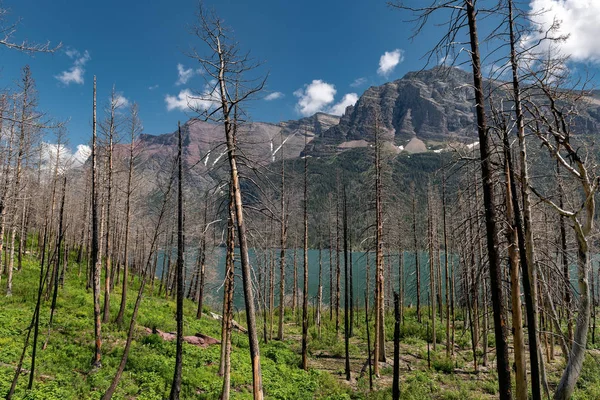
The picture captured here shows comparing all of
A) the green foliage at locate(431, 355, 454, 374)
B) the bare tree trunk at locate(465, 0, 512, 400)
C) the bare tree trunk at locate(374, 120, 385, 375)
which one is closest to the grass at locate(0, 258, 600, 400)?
the green foliage at locate(431, 355, 454, 374)

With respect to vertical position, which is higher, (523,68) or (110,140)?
(110,140)

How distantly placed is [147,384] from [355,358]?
1357cm

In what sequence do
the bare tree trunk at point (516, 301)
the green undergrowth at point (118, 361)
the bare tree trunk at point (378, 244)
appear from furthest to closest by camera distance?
the bare tree trunk at point (378, 244), the green undergrowth at point (118, 361), the bare tree trunk at point (516, 301)

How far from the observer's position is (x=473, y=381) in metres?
17.0

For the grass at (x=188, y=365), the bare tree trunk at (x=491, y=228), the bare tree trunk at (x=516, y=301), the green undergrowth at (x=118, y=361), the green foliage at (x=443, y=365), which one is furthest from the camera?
the green foliage at (x=443, y=365)

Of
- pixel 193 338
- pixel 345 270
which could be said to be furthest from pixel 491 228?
pixel 193 338

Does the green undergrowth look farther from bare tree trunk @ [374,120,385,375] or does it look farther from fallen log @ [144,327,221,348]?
bare tree trunk @ [374,120,385,375]

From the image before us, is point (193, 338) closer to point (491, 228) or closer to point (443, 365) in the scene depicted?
point (443, 365)

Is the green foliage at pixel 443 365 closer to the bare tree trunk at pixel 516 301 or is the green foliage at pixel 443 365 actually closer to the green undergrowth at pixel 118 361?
the green undergrowth at pixel 118 361

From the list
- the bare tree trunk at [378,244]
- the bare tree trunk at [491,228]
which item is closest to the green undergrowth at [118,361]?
the bare tree trunk at [378,244]

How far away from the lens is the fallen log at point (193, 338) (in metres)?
17.9

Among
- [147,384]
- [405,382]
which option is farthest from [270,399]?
[405,382]

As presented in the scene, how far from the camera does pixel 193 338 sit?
19.0m

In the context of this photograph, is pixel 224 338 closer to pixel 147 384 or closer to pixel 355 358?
pixel 147 384
